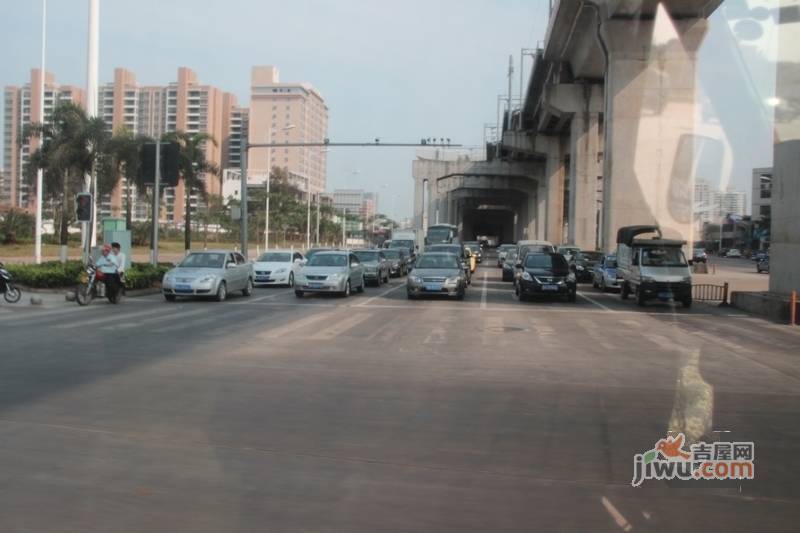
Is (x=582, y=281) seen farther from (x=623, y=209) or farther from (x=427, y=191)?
(x=427, y=191)

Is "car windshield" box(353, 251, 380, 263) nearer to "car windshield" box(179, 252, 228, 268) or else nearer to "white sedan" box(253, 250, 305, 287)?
"white sedan" box(253, 250, 305, 287)

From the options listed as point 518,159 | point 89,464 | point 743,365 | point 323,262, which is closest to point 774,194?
point 743,365

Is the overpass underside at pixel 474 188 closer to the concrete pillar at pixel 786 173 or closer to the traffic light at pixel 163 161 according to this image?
the traffic light at pixel 163 161

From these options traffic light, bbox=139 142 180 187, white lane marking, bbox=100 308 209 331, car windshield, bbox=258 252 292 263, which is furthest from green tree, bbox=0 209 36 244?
white lane marking, bbox=100 308 209 331

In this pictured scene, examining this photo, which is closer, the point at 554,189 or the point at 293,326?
the point at 293,326

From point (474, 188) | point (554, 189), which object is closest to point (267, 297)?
point (554, 189)

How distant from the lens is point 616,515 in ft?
17.1

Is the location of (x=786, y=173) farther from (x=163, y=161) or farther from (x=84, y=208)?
(x=163, y=161)

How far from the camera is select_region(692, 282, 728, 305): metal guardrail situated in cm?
2626

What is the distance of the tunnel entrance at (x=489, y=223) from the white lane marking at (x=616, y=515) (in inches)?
4801

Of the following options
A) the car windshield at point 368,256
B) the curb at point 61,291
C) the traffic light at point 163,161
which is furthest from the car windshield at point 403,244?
the curb at point 61,291

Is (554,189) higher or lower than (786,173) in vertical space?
higher

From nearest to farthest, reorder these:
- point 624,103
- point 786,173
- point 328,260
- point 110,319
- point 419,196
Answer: point 110,319 → point 786,173 → point 328,260 → point 624,103 → point 419,196

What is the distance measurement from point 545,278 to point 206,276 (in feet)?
35.1
